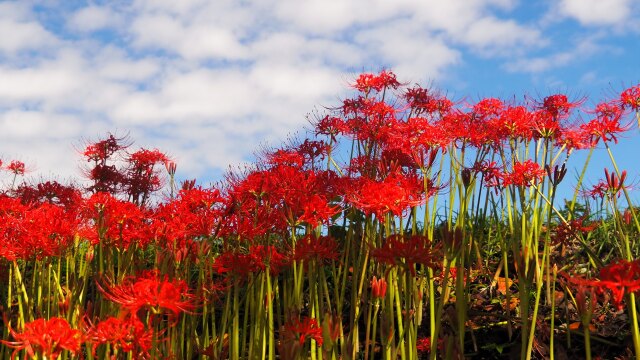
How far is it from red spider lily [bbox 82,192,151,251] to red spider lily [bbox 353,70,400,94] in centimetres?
187

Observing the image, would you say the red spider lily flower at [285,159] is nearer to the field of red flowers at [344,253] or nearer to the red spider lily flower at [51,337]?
the field of red flowers at [344,253]

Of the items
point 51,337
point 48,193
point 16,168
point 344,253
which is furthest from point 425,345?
point 16,168

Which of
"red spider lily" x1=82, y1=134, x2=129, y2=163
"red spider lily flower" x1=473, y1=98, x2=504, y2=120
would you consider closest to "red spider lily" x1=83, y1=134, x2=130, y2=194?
"red spider lily" x1=82, y1=134, x2=129, y2=163

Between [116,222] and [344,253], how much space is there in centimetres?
137

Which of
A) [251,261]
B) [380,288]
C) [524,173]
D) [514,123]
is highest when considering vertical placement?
[514,123]

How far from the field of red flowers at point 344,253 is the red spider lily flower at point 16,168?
1491 mm

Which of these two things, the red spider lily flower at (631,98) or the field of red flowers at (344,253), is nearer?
the field of red flowers at (344,253)

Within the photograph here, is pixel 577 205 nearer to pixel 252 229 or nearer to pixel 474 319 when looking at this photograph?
pixel 474 319

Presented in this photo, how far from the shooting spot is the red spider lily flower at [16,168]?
21.9ft

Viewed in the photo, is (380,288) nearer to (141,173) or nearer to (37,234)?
(37,234)

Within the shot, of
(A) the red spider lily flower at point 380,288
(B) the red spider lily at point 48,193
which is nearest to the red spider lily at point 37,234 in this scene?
(B) the red spider lily at point 48,193

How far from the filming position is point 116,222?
3605mm

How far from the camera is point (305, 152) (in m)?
4.43

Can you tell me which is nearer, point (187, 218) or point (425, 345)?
point (187, 218)
